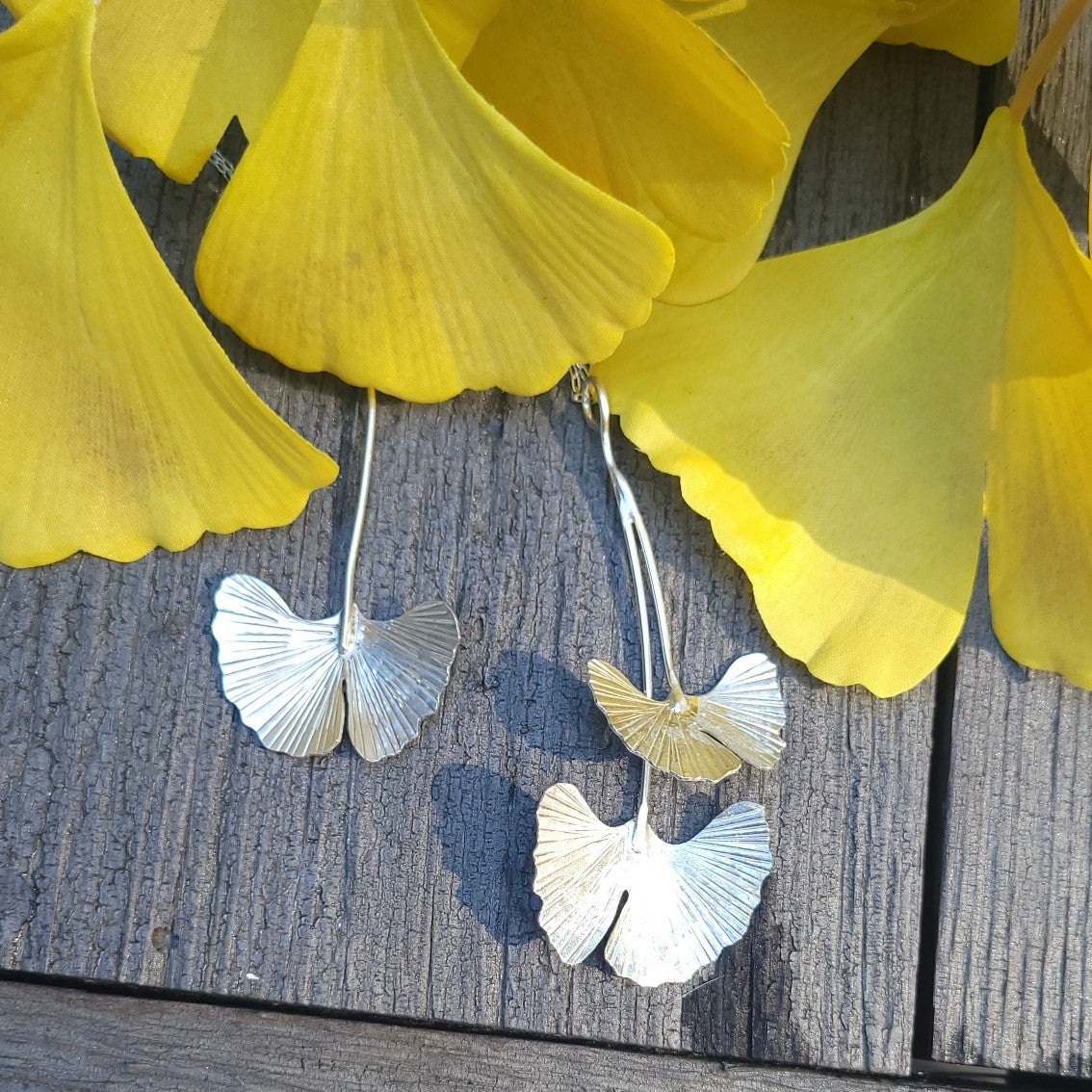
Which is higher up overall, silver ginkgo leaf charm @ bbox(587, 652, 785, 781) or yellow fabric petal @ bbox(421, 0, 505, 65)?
yellow fabric petal @ bbox(421, 0, 505, 65)

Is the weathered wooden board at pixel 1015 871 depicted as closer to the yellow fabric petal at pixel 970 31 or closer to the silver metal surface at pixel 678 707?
the silver metal surface at pixel 678 707

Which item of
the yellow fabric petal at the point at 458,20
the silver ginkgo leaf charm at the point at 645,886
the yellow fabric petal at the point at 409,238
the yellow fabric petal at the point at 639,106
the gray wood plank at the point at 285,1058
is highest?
the yellow fabric petal at the point at 458,20

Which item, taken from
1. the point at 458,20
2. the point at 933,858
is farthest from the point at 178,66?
the point at 933,858

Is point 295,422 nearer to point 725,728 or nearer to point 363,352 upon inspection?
point 363,352

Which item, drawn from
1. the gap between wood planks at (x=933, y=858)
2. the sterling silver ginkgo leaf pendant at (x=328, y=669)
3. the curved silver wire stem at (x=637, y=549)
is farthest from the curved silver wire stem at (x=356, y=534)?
the gap between wood planks at (x=933, y=858)

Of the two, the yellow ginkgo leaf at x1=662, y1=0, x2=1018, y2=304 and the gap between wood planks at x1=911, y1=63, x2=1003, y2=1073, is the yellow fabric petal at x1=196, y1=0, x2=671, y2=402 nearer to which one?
the yellow ginkgo leaf at x1=662, y1=0, x2=1018, y2=304

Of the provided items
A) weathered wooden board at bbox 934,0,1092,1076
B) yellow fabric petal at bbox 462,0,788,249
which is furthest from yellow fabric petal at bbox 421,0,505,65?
weathered wooden board at bbox 934,0,1092,1076
